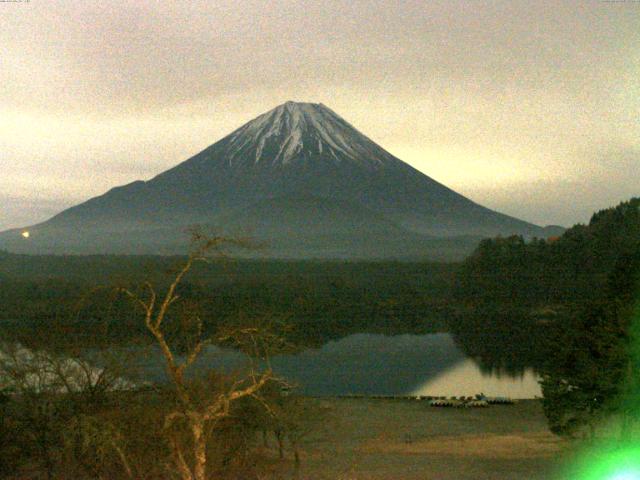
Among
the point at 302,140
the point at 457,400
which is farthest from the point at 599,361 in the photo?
the point at 302,140

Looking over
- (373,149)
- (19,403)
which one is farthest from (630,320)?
(373,149)

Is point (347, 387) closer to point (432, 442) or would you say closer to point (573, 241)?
point (432, 442)

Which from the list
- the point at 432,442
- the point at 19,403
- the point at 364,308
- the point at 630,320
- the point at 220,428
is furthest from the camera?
the point at 364,308

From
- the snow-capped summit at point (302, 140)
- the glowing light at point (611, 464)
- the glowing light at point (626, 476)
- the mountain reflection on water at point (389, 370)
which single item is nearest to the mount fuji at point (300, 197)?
the snow-capped summit at point (302, 140)

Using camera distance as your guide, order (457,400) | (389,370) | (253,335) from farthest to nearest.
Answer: (389,370) < (457,400) < (253,335)

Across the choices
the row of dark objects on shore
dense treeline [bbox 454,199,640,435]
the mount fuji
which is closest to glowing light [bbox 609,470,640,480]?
dense treeline [bbox 454,199,640,435]

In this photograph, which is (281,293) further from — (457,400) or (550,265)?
(457,400)
